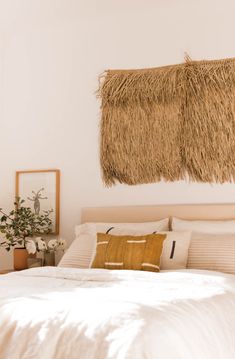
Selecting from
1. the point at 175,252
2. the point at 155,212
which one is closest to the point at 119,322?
the point at 175,252

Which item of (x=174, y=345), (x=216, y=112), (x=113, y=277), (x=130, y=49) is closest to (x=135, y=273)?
(x=113, y=277)

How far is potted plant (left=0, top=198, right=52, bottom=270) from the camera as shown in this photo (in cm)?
421

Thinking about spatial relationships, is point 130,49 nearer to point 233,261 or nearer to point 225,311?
point 233,261

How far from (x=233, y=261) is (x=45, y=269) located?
113 cm

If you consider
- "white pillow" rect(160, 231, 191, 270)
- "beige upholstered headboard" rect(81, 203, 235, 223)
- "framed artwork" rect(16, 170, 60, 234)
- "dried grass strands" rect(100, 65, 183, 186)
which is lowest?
"white pillow" rect(160, 231, 191, 270)

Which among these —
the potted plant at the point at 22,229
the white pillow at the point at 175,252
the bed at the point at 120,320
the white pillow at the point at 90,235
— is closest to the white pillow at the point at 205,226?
the white pillow at the point at 90,235

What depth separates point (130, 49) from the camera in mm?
4285

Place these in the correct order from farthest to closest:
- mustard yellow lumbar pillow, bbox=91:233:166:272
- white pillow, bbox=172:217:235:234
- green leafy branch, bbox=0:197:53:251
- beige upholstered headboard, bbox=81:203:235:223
→ green leafy branch, bbox=0:197:53:251 → beige upholstered headboard, bbox=81:203:235:223 → white pillow, bbox=172:217:235:234 → mustard yellow lumbar pillow, bbox=91:233:166:272

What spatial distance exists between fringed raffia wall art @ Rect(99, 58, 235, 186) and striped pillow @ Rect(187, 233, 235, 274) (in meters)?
0.60

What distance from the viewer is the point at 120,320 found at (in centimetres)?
192

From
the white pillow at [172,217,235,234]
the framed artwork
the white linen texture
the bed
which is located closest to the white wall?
the framed artwork

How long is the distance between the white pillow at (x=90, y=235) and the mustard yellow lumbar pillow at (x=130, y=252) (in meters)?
0.14

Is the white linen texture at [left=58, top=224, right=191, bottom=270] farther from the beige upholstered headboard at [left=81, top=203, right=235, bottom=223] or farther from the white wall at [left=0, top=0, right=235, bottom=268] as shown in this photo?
the white wall at [left=0, top=0, right=235, bottom=268]

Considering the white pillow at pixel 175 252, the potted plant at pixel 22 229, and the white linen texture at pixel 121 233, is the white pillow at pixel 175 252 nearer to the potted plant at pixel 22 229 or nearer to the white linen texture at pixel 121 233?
the white linen texture at pixel 121 233
